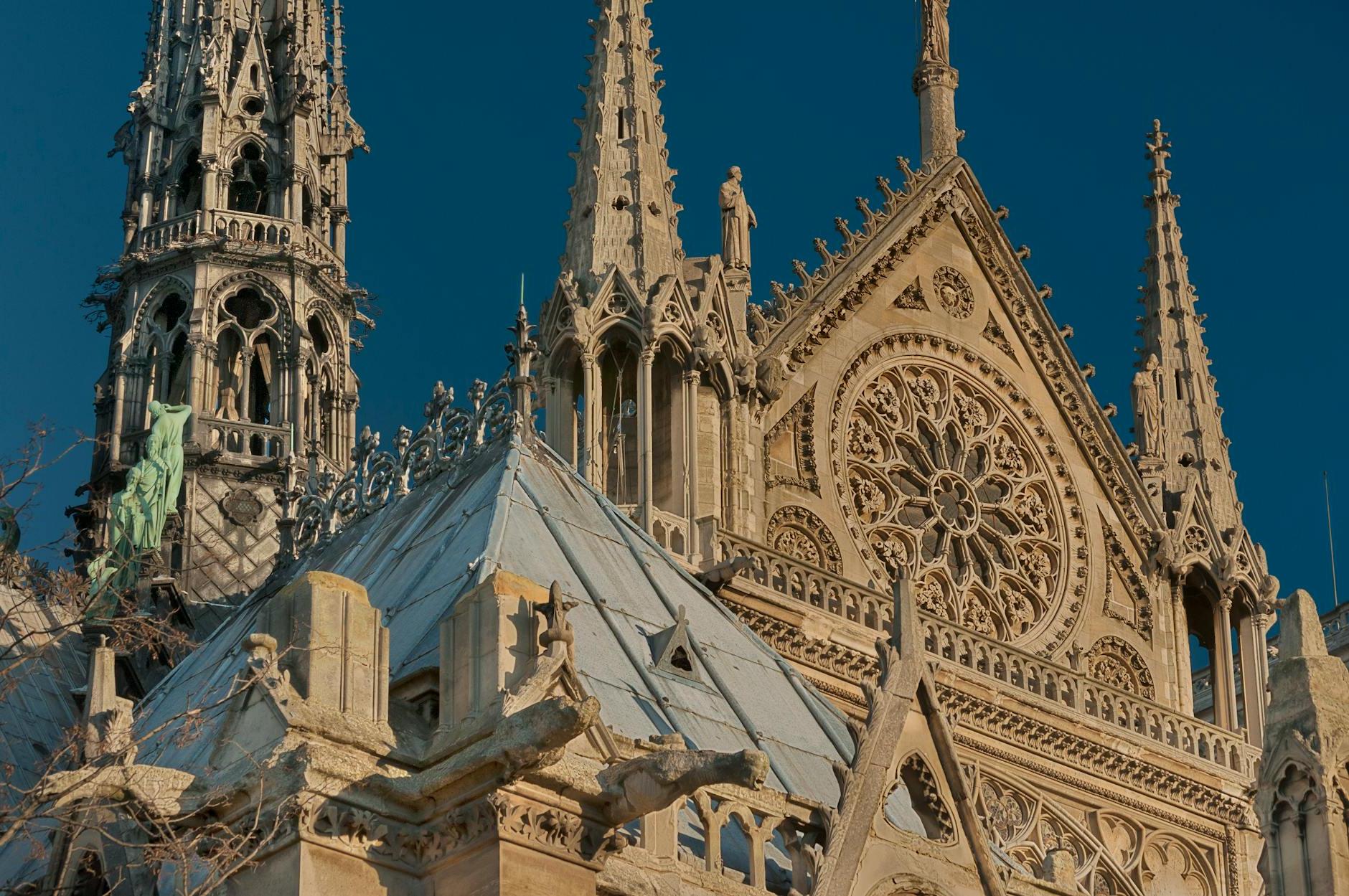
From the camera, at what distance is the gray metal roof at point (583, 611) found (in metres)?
21.1

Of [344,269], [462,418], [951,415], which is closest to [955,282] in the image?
[951,415]

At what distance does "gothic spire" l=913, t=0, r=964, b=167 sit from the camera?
131ft

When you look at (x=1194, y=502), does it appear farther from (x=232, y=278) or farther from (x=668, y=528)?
(x=232, y=278)

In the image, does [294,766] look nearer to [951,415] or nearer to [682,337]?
[682,337]

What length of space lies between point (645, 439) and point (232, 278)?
46.2ft

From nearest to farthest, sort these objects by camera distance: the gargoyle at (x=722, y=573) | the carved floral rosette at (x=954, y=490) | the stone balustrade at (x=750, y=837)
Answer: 1. the stone balustrade at (x=750, y=837)
2. the gargoyle at (x=722, y=573)
3. the carved floral rosette at (x=954, y=490)

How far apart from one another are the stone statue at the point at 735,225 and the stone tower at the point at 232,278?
865 cm

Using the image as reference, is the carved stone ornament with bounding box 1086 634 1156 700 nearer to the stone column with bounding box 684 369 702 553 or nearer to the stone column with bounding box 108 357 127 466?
the stone column with bounding box 684 369 702 553

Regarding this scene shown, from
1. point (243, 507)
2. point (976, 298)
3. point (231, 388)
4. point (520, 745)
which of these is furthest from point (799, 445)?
point (520, 745)

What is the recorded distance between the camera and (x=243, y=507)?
4381cm

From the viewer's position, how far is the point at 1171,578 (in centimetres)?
3884

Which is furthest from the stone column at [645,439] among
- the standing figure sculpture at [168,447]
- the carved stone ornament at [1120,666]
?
the standing figure sculpture at [168,447]

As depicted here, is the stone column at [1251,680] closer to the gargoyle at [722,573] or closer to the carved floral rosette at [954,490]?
the carved floral rosette at [954,490]

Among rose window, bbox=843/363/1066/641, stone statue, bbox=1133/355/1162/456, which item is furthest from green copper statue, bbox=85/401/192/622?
stone statue, bbox=1133/355/1162/456
